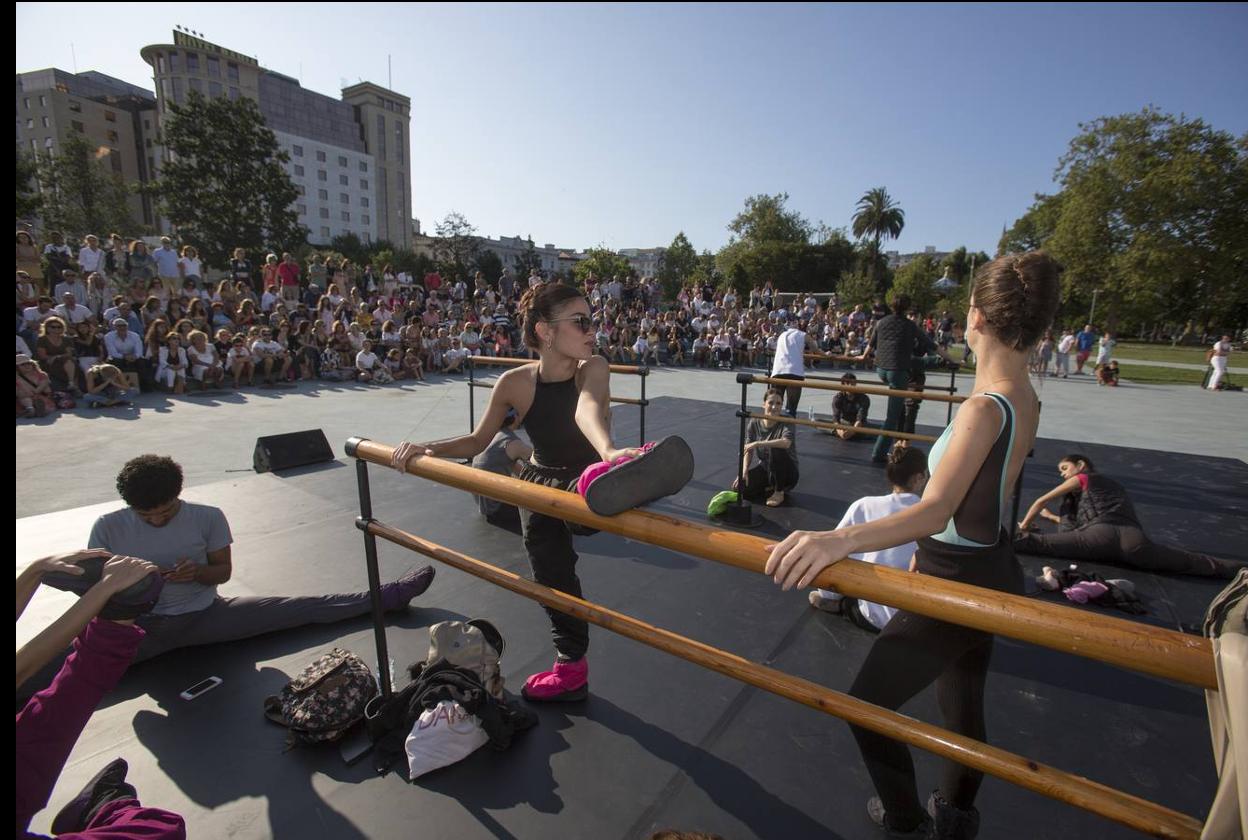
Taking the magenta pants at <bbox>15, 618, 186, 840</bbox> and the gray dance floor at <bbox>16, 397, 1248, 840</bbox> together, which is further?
the gray dance floor at <bbox>16, 397, 1248, 840</bbox>

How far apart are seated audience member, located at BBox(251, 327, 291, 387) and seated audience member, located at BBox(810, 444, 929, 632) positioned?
12.1 meters

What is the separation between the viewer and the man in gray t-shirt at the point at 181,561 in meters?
2.69

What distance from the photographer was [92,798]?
1903 mm

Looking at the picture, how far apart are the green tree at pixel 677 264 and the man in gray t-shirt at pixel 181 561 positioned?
210 ft

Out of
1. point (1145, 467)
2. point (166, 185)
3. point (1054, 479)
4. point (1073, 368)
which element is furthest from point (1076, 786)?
point (166, 185)

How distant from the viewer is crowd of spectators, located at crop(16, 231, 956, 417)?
9.95 metres

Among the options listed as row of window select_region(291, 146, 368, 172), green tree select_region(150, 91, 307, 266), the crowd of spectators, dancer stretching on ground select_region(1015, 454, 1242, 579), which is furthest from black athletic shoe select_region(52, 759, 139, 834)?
row of window select_region(291, 146, 368, 172)

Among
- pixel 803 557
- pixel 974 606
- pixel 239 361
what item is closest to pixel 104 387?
pixel 239 361

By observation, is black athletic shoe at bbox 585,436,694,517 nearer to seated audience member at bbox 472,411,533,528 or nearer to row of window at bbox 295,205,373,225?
seated audience member at bbox 472,411,533,528

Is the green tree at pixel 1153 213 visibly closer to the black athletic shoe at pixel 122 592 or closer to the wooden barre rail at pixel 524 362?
the wooden barre rail at pixel 524 362

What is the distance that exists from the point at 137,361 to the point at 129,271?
15.5 ft

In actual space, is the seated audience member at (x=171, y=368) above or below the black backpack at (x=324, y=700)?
above

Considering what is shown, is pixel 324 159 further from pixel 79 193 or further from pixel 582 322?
pixel 582 322

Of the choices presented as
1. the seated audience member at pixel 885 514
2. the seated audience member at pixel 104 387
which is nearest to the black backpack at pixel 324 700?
the seated audience member at pixel 885 514
